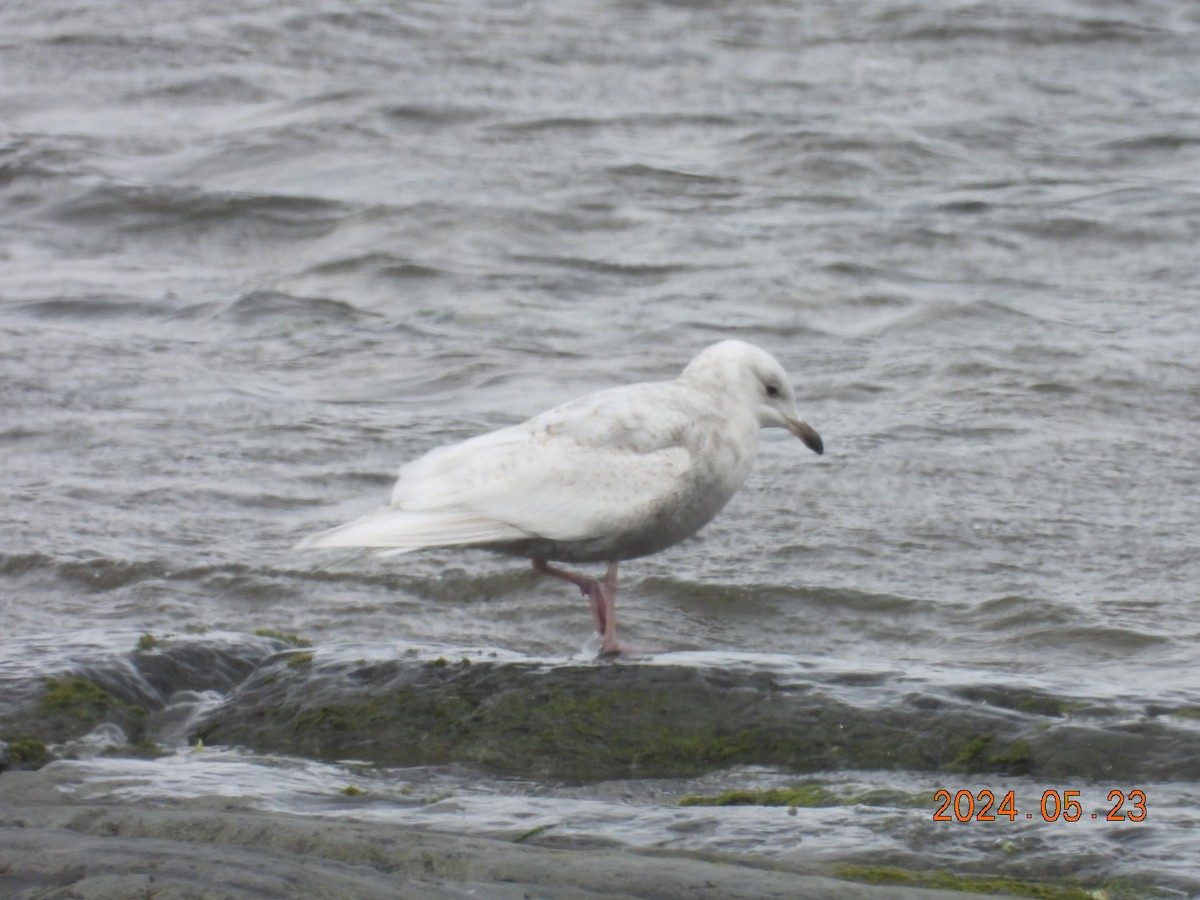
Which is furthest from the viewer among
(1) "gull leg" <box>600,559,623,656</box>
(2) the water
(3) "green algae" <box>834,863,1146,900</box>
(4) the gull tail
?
(2) the water

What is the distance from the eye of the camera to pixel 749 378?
600cm

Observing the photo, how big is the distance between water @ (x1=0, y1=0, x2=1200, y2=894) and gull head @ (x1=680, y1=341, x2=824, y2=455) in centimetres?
84

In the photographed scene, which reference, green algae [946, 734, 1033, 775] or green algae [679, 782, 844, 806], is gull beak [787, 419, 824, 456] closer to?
green algae [946, 734, 1033, 775]

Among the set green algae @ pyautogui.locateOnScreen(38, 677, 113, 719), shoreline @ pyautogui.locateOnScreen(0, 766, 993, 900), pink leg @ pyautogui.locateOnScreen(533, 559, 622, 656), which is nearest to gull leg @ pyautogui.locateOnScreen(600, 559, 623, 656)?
pink leg @ pyautogui.locateOnScreen(533, 559, 622, 656)

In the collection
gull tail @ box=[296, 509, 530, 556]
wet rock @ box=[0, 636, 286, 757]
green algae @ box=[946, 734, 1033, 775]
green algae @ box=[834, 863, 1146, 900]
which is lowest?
wet rock @ box=[0, 636, 286, 757]

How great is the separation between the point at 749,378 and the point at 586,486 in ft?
2.66

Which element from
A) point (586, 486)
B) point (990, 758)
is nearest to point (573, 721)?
point (586, 486)

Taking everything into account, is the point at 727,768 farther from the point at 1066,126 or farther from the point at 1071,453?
the point at 1066,126

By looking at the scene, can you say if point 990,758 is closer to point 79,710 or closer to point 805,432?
point 805,432

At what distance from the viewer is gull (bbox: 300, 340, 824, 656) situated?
17.7ft

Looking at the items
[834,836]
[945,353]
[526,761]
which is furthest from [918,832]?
[945,353]

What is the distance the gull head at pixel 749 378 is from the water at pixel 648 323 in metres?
0.84

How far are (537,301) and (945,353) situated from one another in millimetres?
2675

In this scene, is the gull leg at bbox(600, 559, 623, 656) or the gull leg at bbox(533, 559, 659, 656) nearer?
the gull leg at bbox(600, 559, 623, 656)
